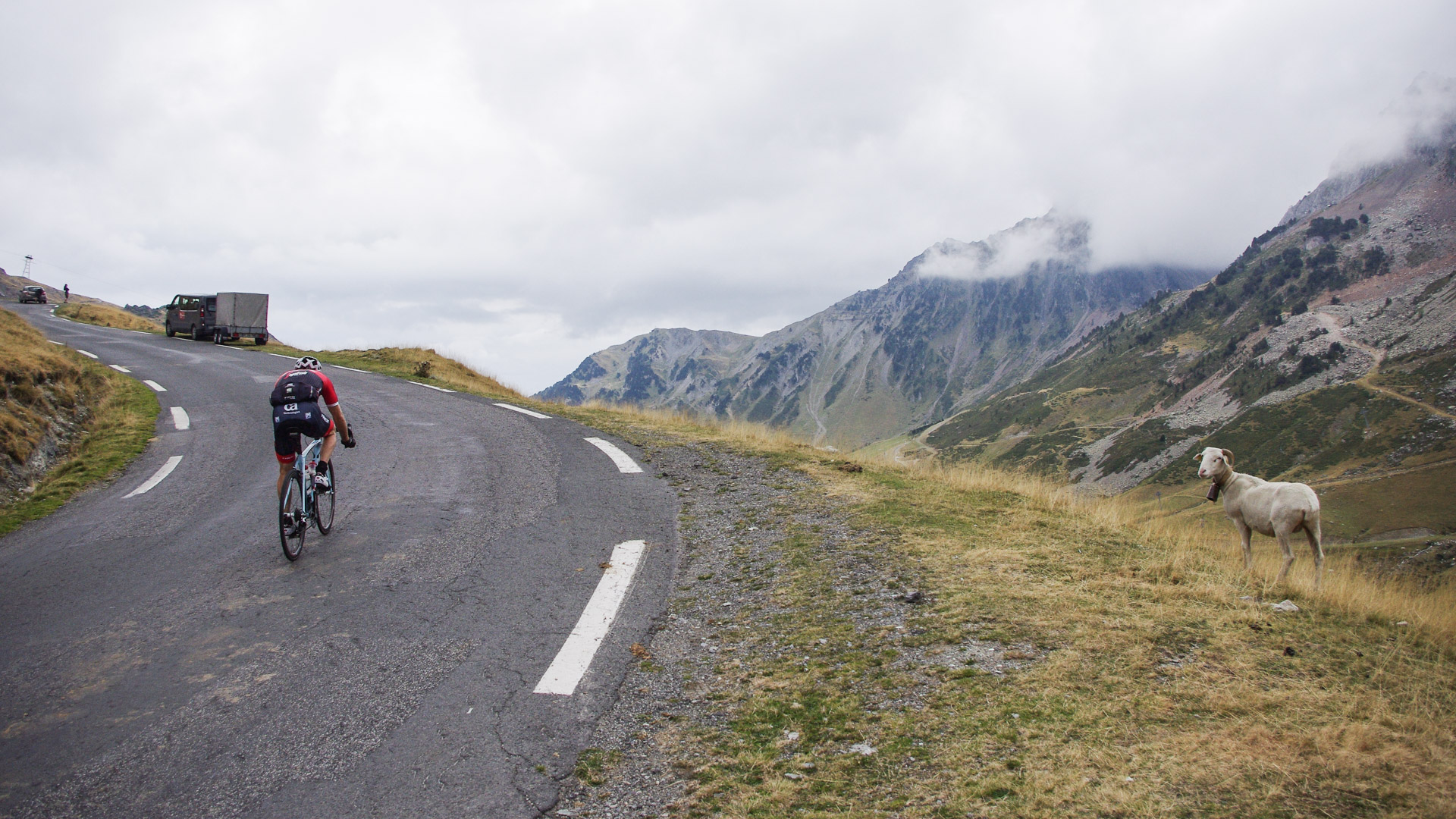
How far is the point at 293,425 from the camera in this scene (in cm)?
740

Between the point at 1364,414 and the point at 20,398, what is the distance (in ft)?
710

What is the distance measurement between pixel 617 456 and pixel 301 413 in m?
5.24

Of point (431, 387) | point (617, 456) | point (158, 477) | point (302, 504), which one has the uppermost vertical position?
point (431, 387)

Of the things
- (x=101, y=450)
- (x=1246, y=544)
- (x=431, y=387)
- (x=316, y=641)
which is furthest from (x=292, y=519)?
(x=431, y=387)

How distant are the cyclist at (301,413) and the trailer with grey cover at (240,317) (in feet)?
110

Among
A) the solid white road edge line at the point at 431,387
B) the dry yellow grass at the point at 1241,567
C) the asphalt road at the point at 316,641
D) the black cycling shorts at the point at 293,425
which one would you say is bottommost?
the asphalt road at the point at 316,641

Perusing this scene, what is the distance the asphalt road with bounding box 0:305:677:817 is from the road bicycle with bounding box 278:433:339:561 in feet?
0.65

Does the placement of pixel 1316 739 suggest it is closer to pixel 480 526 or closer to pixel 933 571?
pixel 933 571

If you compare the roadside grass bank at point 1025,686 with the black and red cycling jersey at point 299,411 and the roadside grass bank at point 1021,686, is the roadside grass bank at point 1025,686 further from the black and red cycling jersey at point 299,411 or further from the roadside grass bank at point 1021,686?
the black and red cycling jersey at point 299,411

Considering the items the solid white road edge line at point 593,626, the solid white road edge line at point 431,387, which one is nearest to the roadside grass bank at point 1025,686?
the solid white road edge line at point 593,626

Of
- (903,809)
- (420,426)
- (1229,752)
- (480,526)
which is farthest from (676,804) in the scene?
(420,426)

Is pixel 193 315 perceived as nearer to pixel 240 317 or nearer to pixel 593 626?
pixel 240 317

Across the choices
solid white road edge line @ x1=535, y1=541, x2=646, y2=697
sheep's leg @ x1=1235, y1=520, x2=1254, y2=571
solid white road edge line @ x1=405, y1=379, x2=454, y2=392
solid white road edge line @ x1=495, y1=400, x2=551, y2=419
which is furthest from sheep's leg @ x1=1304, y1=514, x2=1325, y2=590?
solid white road edge line @ x1=405, y1=379, x2=454, y2=392

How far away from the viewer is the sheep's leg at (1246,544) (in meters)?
6.54
